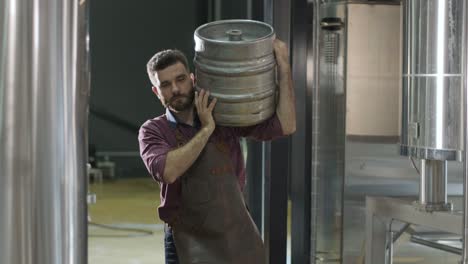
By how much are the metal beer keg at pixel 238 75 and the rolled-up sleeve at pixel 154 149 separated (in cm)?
22

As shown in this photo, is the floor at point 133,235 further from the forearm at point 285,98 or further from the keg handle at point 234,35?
the keg handle at point 234,35

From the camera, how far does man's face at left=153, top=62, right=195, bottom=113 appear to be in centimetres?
242

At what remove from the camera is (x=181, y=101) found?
2.46m

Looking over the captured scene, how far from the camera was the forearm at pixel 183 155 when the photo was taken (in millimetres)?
2361

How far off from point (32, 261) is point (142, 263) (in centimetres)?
481

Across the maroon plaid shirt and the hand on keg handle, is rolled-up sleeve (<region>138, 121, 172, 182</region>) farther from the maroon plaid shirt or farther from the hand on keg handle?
the hand on keg handle

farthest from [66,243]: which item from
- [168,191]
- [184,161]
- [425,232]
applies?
[425,232]

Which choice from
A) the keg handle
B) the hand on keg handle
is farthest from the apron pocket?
the keg handle

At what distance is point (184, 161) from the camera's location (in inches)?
93.3

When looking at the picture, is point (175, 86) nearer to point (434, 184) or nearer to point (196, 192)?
point (196, 192)

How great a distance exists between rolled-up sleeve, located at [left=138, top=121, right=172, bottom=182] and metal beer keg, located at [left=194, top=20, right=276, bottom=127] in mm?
223

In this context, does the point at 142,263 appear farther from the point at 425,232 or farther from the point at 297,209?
the point at 425,232

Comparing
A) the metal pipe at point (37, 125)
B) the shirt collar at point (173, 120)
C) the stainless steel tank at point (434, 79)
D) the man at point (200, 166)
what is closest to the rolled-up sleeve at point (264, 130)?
the man at point (200, 166)

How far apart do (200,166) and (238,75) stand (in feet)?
1.25
